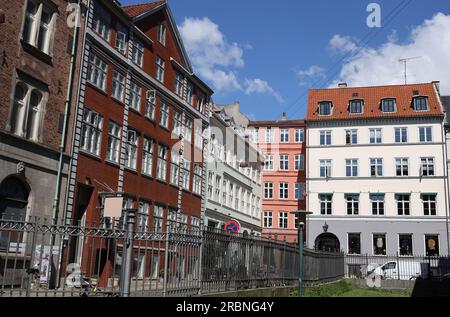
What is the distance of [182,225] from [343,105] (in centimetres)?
4545

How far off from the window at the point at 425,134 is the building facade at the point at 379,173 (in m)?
0.09

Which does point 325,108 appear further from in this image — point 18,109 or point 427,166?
point 18,109

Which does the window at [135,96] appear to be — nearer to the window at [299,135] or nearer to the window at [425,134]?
the window at [425,134]

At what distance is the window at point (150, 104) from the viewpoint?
30.0 metres

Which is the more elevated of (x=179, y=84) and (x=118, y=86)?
(x=179, y=84)

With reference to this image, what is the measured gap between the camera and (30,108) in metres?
20.4

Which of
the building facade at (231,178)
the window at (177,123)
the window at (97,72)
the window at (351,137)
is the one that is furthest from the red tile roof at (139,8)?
the window at (351,137)

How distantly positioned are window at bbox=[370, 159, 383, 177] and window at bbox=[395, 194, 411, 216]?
9.55ft

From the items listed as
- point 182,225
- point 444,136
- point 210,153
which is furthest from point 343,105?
point 182,225

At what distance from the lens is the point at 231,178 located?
46688 mm

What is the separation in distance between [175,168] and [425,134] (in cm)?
2938

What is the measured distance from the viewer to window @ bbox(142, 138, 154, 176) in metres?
29.4

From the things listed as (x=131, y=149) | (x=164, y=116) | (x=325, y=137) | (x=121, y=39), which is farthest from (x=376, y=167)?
(x=121, y=39)
